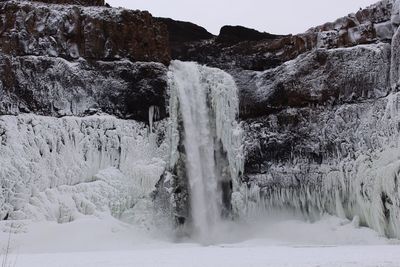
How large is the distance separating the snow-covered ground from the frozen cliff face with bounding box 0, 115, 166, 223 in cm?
74

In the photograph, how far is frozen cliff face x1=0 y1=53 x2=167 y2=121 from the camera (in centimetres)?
2188

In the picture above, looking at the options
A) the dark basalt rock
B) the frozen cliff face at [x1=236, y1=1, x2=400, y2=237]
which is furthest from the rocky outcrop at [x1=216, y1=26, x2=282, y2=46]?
the frozen cliff face at [x1=236, y1=1, x2=400, y2=237]

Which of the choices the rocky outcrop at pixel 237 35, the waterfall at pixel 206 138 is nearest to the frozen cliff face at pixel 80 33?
the waterfall at pixel 206 138

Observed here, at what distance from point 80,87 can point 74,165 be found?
351 cm

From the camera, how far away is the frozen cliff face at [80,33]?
2270cm

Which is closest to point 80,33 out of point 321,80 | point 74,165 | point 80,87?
point 80,87

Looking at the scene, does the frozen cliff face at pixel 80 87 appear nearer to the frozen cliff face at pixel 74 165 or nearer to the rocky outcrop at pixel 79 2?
the frozen cliff face at pixel 74 165

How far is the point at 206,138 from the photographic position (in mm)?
24906

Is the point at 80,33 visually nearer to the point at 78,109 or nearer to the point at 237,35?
the point at 78,109

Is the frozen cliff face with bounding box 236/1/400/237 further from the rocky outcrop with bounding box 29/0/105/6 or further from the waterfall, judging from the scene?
the rocky outcrop with bounding box 29/0/105/6

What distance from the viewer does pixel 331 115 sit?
24.2 meters

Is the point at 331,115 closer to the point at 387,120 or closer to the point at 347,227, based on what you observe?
the point at 387,120

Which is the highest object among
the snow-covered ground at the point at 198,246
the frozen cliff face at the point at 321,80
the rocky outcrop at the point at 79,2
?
the rocky outcrop at the point at 79,2

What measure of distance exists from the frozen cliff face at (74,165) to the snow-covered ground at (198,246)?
738mm
